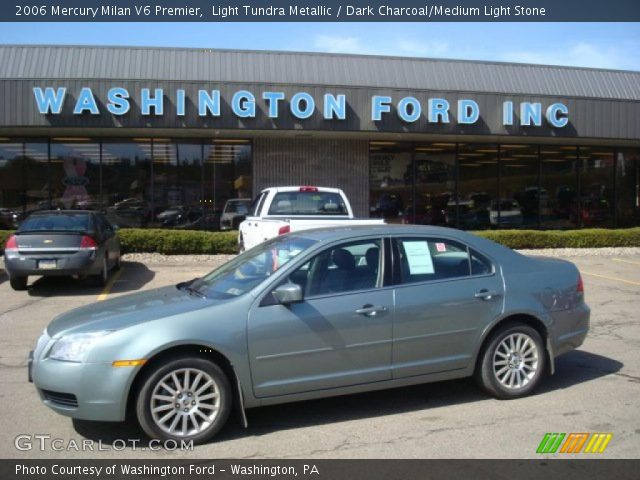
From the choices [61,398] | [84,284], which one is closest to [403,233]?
[61,398]

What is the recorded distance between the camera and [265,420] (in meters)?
5.08

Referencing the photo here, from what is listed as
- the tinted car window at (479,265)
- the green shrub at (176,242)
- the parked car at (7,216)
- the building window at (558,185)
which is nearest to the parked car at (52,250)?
the green shrub at (176,242)

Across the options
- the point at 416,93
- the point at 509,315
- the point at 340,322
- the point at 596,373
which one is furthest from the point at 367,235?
the point at 416,93

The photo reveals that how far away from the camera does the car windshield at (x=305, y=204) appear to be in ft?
35.3

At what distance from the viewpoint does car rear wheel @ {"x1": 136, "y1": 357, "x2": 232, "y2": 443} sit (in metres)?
4.45

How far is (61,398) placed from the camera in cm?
450

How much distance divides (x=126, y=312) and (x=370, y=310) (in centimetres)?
187

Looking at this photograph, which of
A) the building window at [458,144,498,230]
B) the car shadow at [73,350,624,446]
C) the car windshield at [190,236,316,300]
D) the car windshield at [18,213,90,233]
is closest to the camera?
the car shadow at [73,350,624,446]

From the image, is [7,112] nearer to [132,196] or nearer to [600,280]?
[132,196]

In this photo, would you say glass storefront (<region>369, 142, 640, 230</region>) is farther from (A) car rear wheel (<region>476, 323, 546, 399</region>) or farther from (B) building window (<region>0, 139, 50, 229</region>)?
(A) car rear wheel (<region>476, 323, 546, 399</region>)

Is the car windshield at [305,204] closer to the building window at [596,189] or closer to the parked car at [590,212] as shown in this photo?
the parked car at [590,212]

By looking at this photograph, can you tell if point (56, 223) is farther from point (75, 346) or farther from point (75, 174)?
point (75, 174)

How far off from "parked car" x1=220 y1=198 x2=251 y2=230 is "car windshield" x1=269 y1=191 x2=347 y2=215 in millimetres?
8287
